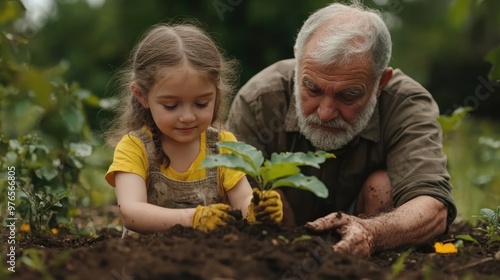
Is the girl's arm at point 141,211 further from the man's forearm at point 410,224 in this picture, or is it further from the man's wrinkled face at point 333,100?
the man's wrinkled face at point 333,100

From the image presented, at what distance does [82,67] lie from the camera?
14.5 m

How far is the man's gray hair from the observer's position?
367cm

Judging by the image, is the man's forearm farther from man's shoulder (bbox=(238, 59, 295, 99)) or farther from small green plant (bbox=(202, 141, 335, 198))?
man's shoulder (bbox=(238, 59, 295, 99))

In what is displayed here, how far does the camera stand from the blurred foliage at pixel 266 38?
1185 centimetres

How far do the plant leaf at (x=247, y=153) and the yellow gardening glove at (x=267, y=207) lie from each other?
5.6 inches

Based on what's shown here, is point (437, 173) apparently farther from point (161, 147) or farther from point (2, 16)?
point (2, 16)

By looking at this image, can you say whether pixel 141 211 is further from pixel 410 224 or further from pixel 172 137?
pixel 410 224

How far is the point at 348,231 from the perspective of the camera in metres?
2.91

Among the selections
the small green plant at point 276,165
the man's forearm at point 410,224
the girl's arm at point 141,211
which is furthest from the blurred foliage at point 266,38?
the small green plant at point 276,165

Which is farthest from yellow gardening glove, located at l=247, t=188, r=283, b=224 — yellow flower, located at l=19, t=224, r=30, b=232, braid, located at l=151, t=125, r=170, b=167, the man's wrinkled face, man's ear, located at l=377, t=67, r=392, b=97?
yellow flower, located at l=19, t=224, r=30, b=232

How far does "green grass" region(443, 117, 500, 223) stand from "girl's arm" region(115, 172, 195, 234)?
6.83 ft

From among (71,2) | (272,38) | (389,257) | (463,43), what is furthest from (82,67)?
(389,257)

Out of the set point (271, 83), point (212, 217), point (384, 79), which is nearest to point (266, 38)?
point (271, 83)

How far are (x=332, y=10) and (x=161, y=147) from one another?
1246 mm
